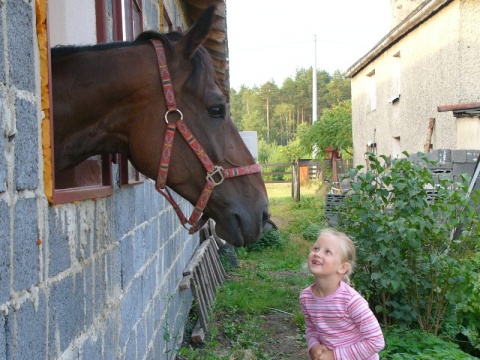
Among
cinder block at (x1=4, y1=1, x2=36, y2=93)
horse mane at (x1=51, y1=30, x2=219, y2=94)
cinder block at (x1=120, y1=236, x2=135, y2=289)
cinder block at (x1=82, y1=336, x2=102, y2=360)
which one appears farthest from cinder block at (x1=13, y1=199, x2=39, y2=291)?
cinder block at (x1=120, y1=236, x2=135, y2=289)

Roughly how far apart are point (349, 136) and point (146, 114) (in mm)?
25570

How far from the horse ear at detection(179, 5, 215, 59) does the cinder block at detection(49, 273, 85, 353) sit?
101 cm

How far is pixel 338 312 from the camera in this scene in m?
2.72

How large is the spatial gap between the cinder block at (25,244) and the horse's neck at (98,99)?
26.6 inches

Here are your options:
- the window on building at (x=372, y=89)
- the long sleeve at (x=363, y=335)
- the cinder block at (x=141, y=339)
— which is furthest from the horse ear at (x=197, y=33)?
the window on building at (x=372, y=89)

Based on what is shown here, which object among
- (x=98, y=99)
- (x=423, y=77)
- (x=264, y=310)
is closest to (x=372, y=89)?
(x=423, y=77)

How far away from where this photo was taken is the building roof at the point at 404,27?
11.8 metres

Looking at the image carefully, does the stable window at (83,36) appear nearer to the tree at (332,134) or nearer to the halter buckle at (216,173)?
the halter buckle at (216,173)

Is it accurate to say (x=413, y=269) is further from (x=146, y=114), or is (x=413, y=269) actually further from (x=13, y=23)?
(x=13, y=23)

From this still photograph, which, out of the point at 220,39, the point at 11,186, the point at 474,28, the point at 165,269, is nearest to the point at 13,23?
the point at 11,186

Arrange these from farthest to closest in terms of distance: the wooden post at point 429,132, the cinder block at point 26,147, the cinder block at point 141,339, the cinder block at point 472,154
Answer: the wooden post at point 429,132
the cinder block at point 472,154
the cinder block at point 141,339
the cinder block at point 26,147

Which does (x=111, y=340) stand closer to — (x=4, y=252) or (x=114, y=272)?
(x=114, y=272)

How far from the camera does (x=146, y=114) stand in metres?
2.28

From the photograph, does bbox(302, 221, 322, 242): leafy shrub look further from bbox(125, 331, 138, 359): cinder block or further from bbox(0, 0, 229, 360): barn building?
bbox(125, 331, 138, 359): cinder block
